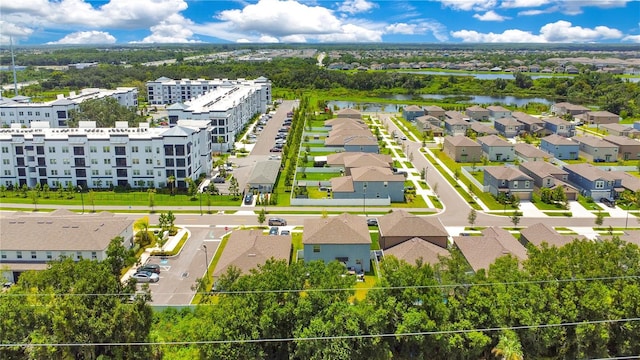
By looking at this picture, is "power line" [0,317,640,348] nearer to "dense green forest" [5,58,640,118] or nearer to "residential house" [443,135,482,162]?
"residential house" [443,135,482,162]

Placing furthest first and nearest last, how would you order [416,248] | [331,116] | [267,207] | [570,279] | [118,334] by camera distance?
[331,116], [267,207], [416,248], [570,279], [118,334]

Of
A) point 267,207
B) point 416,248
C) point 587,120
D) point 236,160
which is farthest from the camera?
point 587,120

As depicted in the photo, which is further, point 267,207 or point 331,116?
point 331,116

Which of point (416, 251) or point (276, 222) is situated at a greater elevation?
point (416, 251)

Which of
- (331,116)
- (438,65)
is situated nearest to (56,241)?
(331,116)

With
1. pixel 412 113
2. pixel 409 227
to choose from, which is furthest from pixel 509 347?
pixel 412 113

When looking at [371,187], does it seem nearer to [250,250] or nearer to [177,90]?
[250,250]

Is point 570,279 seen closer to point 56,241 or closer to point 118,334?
point 118,334

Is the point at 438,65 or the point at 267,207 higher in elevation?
the point at 438,65
